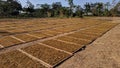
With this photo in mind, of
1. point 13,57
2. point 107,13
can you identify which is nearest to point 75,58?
point 13,57

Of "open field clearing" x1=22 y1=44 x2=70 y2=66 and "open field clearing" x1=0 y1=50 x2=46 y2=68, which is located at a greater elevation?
"open field clearing" x1=0 y1=50 x2=46 y2=68

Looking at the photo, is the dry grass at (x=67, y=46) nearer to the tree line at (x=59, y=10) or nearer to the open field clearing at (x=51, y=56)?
the open field clearing at (x=51, y=56)

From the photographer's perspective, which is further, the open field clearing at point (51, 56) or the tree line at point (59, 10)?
the tree line at point (59, 10)

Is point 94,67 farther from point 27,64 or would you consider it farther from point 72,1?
point 72,1

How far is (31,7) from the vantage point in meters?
55.3

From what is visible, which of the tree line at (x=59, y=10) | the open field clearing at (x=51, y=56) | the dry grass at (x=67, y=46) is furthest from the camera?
the tree line at (x=59, y=10)

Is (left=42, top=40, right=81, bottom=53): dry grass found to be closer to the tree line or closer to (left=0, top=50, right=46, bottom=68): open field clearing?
(left=0, top=50, right=46, bottom=68): open field clearing

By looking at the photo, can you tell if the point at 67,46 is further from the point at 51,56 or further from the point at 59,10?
the point at 59,10

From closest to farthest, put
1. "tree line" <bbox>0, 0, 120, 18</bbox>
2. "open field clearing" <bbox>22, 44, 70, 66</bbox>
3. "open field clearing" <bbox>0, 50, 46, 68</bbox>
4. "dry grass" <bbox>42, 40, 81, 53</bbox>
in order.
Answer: "open field clearing" <bbox>0, 50, 46, 68</bbox>
"open field clearing" <bbox>22, 44, 70, 66</bbox>
"dry grass" <bbox>42, 40, 81, 53</bbox>
"tree line" <bbox>0, 0, 120, 18</bbox>

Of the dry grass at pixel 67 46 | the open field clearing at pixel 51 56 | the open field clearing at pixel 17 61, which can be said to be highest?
the open field clearing at pixel 17 61

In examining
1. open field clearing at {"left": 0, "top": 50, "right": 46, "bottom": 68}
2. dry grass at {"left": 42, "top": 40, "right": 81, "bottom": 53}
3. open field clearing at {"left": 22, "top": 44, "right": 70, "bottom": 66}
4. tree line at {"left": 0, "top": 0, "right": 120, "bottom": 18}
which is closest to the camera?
open field clearing at {"left": 0, "top": 50, "right": 46, "bottom": 68}

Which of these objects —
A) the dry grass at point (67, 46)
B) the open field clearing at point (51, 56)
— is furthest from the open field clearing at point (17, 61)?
the dry grass at point (67, 46)

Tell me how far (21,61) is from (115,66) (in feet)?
10.4

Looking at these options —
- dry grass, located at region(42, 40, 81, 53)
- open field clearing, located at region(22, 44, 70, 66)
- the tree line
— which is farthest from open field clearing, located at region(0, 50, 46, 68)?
the tree line
